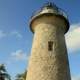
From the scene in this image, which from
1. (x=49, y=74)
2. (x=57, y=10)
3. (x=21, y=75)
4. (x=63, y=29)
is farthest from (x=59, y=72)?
(x=21, y=75)

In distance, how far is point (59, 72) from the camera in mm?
12305

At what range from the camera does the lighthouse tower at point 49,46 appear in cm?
1230

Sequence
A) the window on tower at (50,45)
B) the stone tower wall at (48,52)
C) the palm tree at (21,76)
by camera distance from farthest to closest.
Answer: the palm tree at (21,76), the window on tower at (50,45), the stone tower wall at (48,52)

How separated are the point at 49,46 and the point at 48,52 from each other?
1.77ft

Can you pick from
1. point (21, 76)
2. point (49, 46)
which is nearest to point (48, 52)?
point (49, 46)

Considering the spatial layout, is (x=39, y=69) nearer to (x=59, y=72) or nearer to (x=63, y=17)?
(x=59, y=72)

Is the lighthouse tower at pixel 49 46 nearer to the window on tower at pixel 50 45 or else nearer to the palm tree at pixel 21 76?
the window on tower at pixel 50 45

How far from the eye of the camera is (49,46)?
1327 cm

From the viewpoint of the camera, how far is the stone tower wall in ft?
40.2

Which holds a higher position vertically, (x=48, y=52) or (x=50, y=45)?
(x=50, y=45)

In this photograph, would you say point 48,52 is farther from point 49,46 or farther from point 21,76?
point 21,76

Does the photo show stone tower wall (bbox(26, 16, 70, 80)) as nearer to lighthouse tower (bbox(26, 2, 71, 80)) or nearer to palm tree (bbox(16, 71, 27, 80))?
lighthouse tower (bbox(26, 2, 71, 80))

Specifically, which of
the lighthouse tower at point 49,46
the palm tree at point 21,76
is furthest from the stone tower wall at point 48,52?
the palm tree at point 21,76

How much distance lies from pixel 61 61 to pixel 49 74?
4.35 ft
